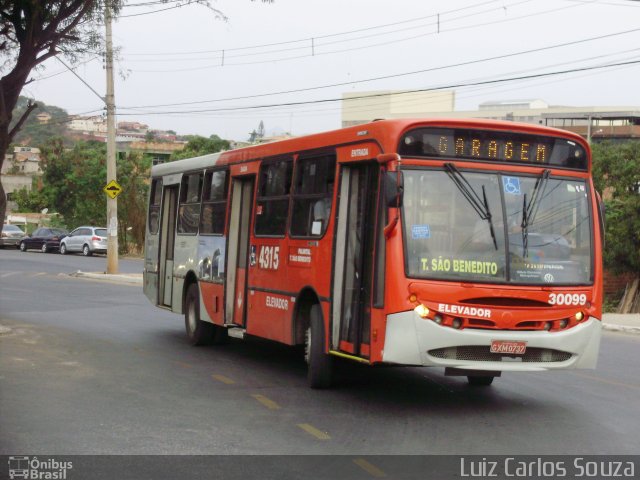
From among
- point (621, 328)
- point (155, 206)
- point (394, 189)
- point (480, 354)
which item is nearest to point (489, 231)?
point (394, 189)

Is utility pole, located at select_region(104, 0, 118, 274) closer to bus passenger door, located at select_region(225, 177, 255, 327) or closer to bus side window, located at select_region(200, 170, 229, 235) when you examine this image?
bus side window, located at select_region(200, 170, 229, 235)

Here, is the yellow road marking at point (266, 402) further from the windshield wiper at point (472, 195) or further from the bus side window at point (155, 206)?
the bus side window at point (155, 206)

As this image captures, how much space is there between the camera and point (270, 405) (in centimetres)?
1052

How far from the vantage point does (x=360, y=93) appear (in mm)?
128250

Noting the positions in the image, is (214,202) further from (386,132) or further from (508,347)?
(508,347)

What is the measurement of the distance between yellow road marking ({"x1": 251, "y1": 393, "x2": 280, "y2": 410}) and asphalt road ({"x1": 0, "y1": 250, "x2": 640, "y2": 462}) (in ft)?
0.10

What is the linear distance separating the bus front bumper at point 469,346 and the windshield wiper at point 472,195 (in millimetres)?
946

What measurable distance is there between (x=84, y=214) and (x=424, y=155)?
5116 centimetres
